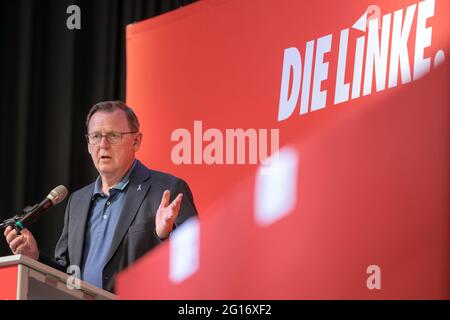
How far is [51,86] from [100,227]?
866mm

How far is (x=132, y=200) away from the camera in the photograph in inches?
136

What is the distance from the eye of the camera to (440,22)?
344cm

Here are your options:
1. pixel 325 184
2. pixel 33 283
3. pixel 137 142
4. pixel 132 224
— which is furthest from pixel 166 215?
pixel 33 283

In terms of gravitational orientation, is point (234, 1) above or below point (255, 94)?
above

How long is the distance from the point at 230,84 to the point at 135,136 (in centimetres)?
53

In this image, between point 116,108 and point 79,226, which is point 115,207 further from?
point 116,108

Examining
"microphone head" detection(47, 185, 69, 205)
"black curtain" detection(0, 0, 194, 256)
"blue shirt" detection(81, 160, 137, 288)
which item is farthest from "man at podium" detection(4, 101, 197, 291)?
"microphone head" detection(47, 185, 69, 205)

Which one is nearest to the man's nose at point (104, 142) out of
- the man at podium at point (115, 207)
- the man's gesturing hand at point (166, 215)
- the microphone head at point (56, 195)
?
the man at podium at point (115, 207)

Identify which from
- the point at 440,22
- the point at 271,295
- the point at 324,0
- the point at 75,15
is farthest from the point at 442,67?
the point at 75,15

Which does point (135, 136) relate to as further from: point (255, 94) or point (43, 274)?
point (43, 274)

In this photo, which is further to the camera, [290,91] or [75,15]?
[75,15]

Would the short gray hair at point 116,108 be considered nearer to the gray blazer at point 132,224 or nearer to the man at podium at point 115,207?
the man at podium at point 115,207

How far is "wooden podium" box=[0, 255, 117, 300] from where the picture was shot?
2.08 m
